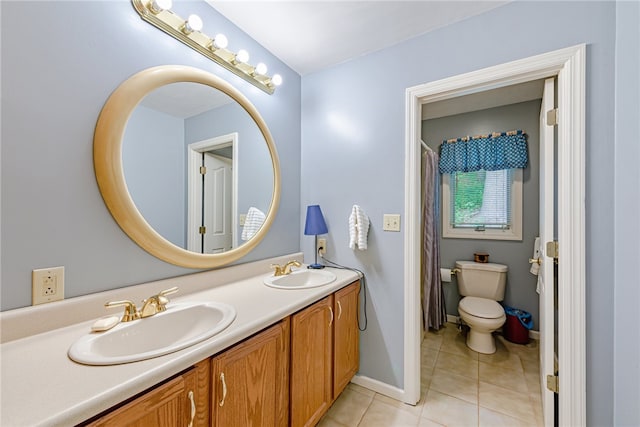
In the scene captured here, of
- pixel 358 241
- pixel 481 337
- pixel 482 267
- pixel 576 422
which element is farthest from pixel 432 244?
pixel 576 422

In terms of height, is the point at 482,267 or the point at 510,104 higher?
the point at 510,104

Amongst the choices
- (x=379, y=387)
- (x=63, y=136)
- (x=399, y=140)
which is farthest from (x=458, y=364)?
(x=63, y=136)

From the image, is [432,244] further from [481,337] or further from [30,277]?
[30,277]

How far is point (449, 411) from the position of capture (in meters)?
1.56

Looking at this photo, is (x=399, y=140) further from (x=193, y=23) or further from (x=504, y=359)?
(x=504, y=359)

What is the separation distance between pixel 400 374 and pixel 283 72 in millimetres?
2252

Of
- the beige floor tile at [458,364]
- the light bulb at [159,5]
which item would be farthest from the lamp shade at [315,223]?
the beige floor tile at [458,364]

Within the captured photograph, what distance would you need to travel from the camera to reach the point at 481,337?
223cm

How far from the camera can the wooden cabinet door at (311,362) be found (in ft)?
3.88

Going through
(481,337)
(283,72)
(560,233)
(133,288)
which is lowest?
(481,337)

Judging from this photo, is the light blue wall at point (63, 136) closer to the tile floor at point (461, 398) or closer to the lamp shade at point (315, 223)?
the lamp shade at point (315, 223)

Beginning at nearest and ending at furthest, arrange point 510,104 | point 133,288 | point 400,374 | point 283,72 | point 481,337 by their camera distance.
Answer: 1. point 133,288
2. point 400,374
3. point 283,72
4. point 481,337
5. point 510,104

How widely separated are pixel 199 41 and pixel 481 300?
114 inches

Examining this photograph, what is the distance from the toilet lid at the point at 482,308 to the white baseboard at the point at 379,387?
957 mm
